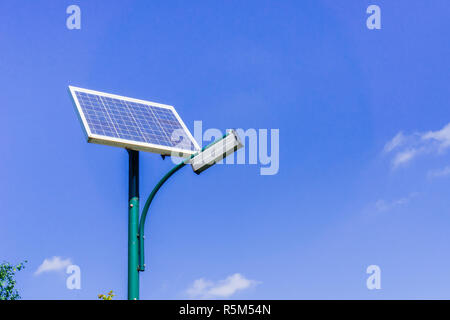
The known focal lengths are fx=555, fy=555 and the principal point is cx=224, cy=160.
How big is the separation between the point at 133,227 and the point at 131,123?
263 cm

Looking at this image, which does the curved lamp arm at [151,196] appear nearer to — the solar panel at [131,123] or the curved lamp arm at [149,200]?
the curved lamp arm at [149,200]

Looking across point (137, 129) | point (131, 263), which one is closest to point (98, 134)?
point (137, 129)

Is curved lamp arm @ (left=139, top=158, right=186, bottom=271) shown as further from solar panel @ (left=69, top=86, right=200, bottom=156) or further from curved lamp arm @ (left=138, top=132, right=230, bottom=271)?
solar panel @ (left=69, top=86, right=200, bottom=156)

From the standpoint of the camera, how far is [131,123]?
1143 centimetres

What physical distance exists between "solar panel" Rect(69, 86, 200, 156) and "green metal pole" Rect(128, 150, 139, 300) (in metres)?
0.43

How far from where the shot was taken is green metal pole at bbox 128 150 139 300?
30.2 ft

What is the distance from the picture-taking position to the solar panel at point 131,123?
10625 millimetres

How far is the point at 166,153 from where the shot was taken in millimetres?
10922

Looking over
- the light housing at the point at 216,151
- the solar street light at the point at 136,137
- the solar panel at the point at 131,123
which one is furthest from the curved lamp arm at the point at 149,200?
the solar panel at the point at 131,123

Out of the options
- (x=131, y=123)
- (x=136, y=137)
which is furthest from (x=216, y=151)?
(x=131, y=123)

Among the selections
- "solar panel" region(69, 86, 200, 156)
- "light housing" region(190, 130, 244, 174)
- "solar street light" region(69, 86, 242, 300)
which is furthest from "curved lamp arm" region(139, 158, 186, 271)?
"solar panel" region(69, 86, 200, 156)

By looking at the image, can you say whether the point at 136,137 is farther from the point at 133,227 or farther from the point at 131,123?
the point at 133,227
